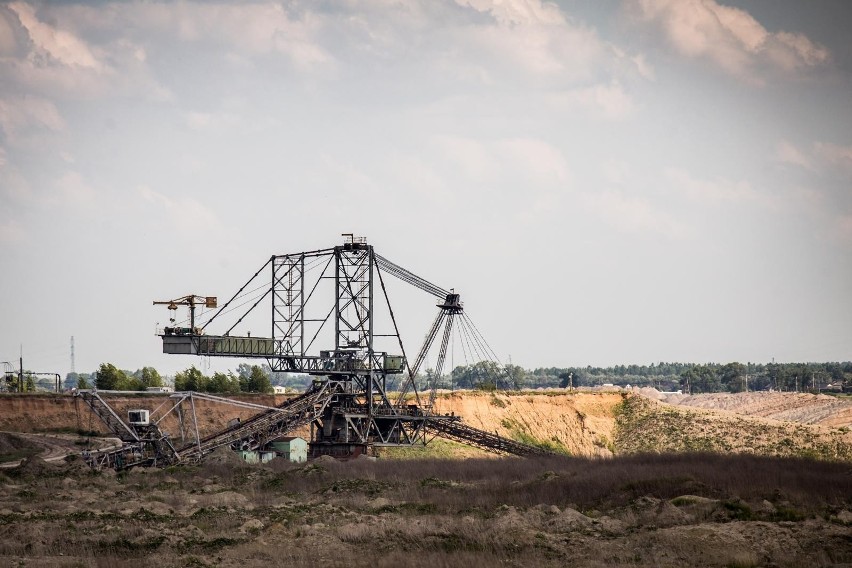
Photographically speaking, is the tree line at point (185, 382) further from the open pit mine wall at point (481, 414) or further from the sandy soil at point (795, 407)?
the sandy soil at point (795, 407)

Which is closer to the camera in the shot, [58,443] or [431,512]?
[431,512]

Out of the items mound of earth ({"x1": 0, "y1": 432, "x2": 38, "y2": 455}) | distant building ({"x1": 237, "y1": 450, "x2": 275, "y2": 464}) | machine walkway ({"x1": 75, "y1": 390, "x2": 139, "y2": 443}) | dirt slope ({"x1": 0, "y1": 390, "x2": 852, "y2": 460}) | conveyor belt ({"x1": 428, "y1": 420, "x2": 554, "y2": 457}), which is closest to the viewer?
machine walkway ({"x1": 75, "y1": 390, "x2": 139, "y2": 443})

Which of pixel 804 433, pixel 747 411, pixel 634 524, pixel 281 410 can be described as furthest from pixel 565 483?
pixel 747 411

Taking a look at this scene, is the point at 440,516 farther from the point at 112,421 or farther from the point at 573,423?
the point at 573,423

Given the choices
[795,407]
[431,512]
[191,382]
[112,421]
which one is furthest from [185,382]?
[795,407]

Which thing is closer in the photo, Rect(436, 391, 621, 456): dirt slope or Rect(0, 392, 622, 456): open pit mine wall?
Rect(0, 392, 622, 456): open pit mine wall

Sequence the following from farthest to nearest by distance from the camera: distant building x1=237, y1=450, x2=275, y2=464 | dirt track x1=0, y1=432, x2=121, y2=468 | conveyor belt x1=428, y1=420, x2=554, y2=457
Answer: conveyor belt x1=428, y1=420, x2=554, y2=457
dirt track x1=0, y1=432, x2=121, y2=468
distant building x1=237, y1=450, x2=275, y2=464

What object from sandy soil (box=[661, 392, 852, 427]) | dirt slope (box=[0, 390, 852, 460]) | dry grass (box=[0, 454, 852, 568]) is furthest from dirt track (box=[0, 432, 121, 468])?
sandy soil (box=[661, 392, 852, 427])

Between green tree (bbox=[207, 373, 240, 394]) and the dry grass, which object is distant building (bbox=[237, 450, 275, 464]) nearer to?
the dry grass

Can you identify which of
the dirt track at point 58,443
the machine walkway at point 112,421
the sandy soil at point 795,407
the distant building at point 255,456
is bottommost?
the sandy soil at point 795,407

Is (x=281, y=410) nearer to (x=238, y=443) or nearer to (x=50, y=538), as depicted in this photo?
(x=238, y=443)

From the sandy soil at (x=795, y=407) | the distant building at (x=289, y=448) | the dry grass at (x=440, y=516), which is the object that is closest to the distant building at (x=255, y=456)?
the distant building at (x=289, y=448)

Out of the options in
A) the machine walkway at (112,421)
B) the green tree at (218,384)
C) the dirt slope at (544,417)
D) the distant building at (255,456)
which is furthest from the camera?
the green tree at (218,384)

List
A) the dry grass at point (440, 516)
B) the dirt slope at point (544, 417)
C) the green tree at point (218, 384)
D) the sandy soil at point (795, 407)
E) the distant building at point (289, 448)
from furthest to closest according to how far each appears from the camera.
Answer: the sandy soil at point (795, 407) → the green tree at point (218, 384) → the dirt slope at point (544, 417) → the distant building at point (289, 448) → the dry grass at point (440, 516)
